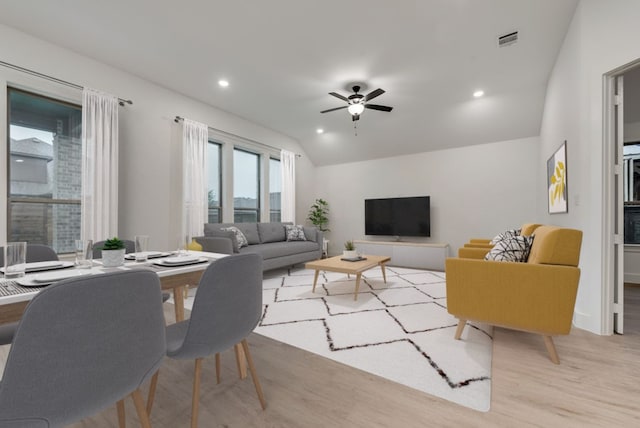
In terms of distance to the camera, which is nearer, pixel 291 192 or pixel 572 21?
pixel 572 21

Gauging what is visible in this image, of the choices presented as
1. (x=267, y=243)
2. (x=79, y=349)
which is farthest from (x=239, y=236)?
(x=79, y=349)

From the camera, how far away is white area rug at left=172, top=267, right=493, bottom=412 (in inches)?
65.8

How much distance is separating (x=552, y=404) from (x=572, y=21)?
10.7 feet

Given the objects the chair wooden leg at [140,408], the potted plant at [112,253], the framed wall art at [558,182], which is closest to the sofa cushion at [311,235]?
the framed wall art at [558,182]

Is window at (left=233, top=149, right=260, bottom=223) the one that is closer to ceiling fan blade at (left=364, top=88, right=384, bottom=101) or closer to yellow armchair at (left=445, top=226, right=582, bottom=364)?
ceiling fan blade at (left=364, top=88, right=384, bottom=101)

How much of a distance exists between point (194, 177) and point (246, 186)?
1378mm

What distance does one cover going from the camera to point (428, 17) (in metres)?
2.55

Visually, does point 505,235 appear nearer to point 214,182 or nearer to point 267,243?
point 267,243

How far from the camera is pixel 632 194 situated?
157 inches

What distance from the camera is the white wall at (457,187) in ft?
15.9

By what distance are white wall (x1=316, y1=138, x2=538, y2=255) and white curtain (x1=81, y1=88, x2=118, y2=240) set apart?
4586 millimetres

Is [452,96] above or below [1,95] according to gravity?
above

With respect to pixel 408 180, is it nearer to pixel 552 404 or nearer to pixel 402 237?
pixel 402 237

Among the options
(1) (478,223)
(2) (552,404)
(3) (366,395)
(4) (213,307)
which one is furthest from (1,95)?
(1) (478,223)
